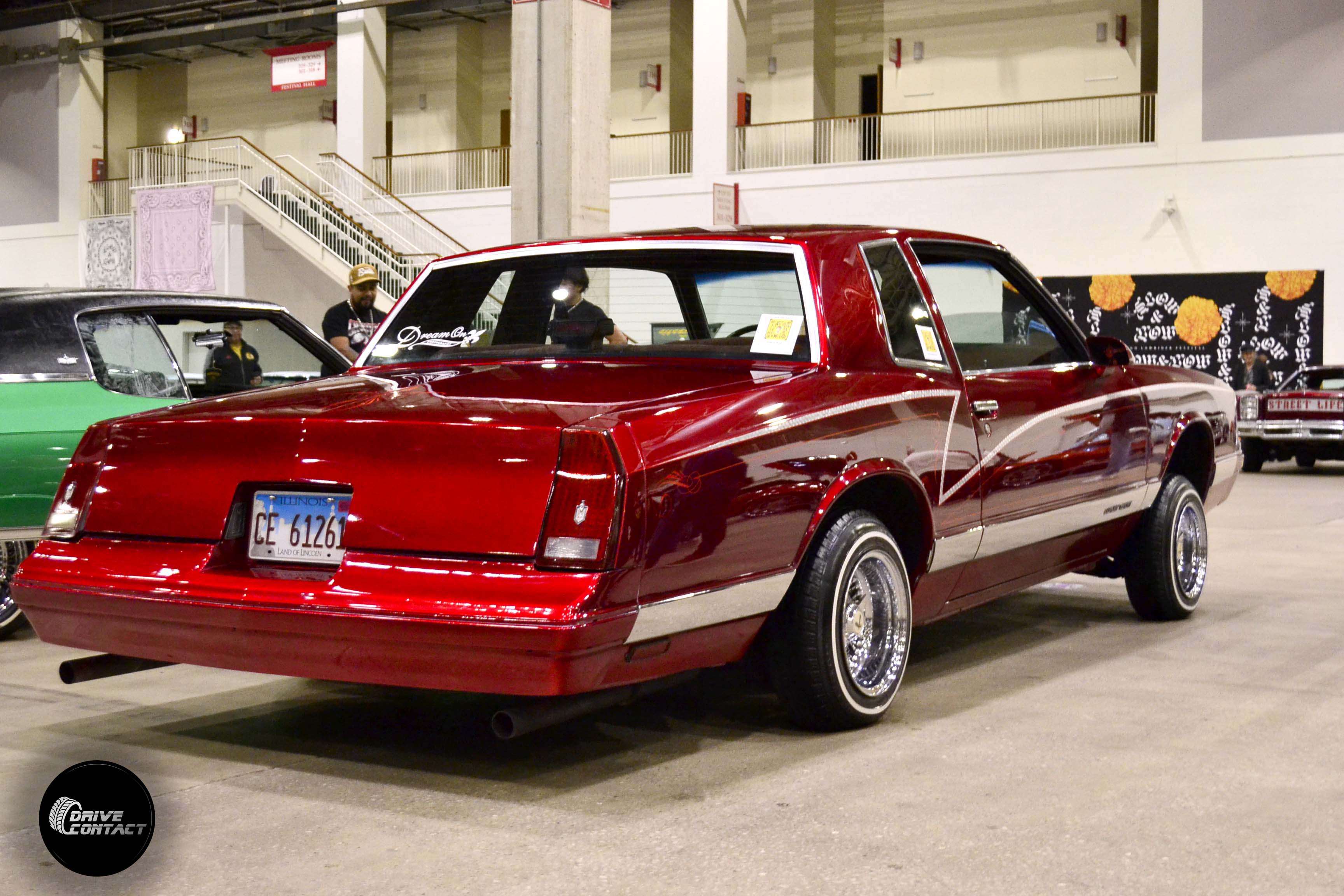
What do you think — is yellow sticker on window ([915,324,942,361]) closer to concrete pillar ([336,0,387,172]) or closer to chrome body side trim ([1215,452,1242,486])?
chrome body side trim ([1215,452,1242,486])

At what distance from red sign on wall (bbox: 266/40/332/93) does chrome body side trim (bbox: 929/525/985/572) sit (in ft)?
82.9

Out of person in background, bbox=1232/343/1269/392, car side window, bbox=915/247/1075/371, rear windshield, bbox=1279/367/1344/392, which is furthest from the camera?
person in background, bbox=1232/343/1269/392

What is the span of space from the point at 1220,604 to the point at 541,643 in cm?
449

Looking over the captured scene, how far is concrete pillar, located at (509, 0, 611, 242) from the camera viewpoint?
10414mm

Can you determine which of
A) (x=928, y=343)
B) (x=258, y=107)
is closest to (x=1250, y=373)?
(x=928, y=343)

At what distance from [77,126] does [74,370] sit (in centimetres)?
2861

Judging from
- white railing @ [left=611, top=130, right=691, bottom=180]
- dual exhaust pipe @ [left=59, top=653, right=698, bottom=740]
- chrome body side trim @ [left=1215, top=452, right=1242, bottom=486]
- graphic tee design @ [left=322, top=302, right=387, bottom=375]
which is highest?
white railing @ [left=611, top=130, right=691, bottom=180]

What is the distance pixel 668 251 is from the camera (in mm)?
4648

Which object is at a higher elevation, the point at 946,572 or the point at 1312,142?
the point at 1312,142

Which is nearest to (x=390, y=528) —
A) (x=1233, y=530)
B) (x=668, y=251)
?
(x=668, y=251)

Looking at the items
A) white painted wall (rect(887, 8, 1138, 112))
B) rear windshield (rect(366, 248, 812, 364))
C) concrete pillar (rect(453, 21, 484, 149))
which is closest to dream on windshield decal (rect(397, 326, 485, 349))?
rear windshield (rect(366, 248, 812, 364))

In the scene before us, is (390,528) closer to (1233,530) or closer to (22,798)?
(22,798)

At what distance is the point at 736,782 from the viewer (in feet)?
12.3

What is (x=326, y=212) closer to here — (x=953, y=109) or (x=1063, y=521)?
(x=953, y=109)
